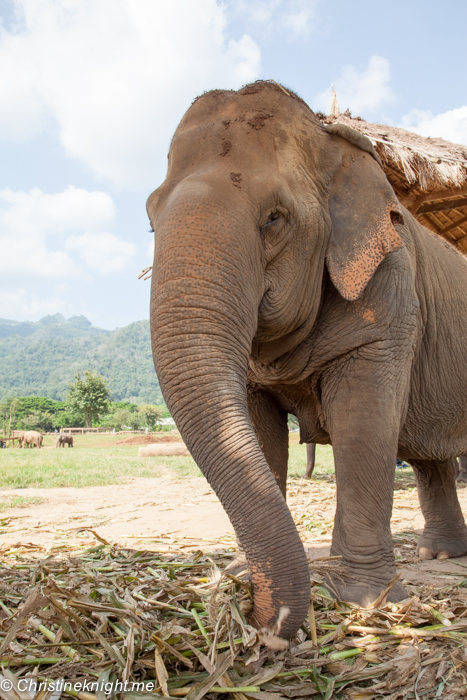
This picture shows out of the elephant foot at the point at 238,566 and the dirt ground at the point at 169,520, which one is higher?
the elephant foot at the point at 238,566

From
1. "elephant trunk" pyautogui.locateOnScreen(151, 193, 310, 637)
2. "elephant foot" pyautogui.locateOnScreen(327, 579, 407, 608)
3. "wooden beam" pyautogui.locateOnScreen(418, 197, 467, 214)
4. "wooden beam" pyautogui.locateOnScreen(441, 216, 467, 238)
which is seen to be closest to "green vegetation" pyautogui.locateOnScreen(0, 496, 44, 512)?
"elephant foot" pyautogui.locateOnScreen(327, 579, 407, 608)

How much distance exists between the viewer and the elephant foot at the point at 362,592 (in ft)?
10.3

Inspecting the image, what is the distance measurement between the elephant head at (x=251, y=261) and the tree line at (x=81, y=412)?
45.5 m

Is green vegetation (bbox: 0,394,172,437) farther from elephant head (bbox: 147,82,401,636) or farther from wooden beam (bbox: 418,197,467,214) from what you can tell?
elephant head (bbox: 147,82,401,636)

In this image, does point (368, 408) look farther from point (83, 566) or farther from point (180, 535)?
point (180, 535)

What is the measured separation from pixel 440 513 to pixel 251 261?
352cm

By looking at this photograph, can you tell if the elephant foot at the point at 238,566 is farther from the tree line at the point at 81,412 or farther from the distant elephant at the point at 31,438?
the tree line at the point at 81,412

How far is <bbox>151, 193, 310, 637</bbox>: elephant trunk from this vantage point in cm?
229

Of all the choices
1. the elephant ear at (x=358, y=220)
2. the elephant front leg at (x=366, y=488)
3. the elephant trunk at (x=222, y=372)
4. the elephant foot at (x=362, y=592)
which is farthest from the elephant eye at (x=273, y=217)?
the elephant foot at (x=362, y=592)

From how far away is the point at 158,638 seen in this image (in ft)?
7.41

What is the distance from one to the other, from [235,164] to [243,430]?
1.45m

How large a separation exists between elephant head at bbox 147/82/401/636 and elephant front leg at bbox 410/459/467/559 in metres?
2.50

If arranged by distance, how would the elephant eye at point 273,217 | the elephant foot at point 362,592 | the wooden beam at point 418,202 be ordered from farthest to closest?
the wooden beam at point 418,202, the elephant foot at point 362,592, the elephant eye at point 273,217

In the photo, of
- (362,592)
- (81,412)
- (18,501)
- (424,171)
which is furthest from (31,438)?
(81,412)
